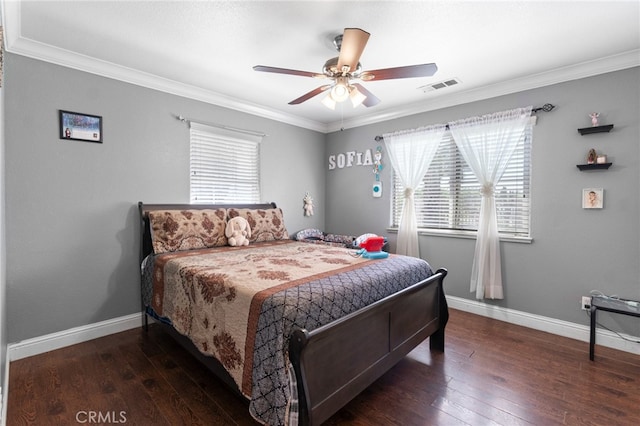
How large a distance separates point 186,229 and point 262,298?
1720 mm

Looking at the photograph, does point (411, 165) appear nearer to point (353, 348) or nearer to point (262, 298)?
point (353, 348)

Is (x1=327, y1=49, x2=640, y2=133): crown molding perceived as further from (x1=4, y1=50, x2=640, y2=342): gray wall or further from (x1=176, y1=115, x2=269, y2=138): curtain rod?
(x1=176, y1=115, x2=269, y2=138): curtain rod

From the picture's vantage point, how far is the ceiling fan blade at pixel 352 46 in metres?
1.76

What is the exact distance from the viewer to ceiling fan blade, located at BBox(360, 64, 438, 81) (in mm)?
1967

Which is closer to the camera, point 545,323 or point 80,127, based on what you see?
point 80,127

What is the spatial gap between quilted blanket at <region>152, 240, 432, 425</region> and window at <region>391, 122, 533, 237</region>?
54.3 inches

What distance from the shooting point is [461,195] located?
3.62 m

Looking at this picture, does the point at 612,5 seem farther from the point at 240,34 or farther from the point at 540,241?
the point at 240,34

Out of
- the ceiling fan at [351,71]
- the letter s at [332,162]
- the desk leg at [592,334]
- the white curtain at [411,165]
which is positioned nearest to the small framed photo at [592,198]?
the desk leg at [592,334]

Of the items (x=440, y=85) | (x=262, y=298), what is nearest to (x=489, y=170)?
(x=440, y=85)

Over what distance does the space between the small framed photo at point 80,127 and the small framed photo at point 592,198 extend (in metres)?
4.46

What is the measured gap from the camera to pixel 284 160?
14.4 ft

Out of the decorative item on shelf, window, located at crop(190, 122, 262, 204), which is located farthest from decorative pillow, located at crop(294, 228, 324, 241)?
window, located at crop(190, 122, 262, 204)

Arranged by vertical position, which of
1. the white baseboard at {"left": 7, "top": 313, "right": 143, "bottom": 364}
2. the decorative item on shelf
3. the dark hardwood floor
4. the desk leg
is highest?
the decorative item on shelf
